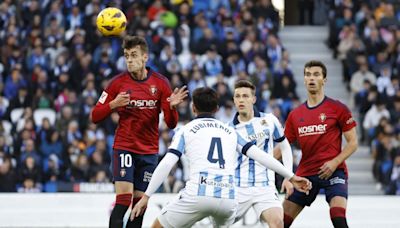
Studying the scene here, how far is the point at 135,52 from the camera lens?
12125 millimetres

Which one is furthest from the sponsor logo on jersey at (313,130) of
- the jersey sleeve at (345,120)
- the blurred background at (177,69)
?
the blurred background at (177,69)

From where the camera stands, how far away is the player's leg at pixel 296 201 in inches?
495

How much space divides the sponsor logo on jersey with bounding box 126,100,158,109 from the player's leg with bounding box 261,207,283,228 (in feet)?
5.69

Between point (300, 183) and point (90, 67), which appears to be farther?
point (90, 67)

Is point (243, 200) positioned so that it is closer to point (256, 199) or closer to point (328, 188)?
point (256, 199)

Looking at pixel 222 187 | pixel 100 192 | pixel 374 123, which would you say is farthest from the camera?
pixel 374 123

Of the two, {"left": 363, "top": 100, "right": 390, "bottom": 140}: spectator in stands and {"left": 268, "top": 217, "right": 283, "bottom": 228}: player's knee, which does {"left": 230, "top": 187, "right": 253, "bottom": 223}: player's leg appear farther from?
{"left": 363, "top": 100, "right": 390, "bottom": 140}: spectator in stands

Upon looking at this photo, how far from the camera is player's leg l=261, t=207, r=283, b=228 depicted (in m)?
11.9

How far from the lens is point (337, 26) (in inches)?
1018

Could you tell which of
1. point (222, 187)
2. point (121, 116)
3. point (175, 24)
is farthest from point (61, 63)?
point (222, 187)

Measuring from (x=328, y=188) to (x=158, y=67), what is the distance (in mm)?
11164

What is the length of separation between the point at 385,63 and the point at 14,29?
8384 mm

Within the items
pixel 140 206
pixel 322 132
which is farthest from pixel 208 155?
pixel 322 132

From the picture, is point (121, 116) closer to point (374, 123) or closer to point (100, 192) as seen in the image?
point (100, 192)
